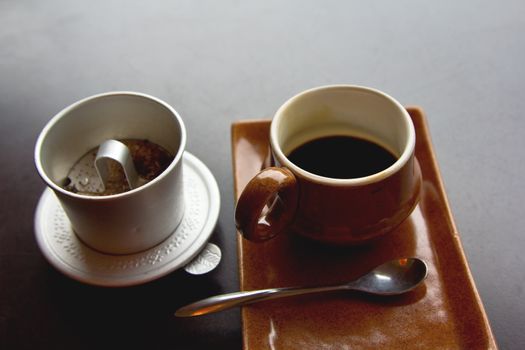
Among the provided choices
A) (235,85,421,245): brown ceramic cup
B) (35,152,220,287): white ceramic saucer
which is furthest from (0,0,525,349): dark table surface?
(235,85,421,245): brown ceramic cup

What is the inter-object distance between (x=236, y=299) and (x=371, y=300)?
15 centimetres

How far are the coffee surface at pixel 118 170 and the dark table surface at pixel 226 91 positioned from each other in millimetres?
115

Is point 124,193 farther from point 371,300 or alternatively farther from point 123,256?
point 371,300

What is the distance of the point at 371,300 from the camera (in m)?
0.57

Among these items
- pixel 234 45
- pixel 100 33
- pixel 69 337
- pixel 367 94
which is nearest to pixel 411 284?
pixel 367 94

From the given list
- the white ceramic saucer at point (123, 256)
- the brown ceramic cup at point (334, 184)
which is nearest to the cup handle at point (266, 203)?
the brown ceramic cup at point (334, 184)

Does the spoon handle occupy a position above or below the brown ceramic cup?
below

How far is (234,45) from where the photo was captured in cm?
101

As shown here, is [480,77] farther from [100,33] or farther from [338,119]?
[100,33]

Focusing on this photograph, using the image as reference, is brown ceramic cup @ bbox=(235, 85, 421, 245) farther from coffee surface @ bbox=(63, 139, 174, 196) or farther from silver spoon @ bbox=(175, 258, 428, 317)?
coffee surface @ bbox=(63, 139, 174, 196)

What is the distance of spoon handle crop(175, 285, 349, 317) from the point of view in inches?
22.1

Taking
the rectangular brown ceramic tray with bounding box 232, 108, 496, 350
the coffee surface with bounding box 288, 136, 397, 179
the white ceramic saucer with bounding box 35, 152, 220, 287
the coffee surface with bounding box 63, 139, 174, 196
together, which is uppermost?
the coffee surface with bounding box 288, 136, 397, 179

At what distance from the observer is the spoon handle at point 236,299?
562 millimetres

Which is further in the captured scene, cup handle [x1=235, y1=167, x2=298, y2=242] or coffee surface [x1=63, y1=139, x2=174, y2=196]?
coffee surface [x1=63, y1=139, x2=174, y2=196]
